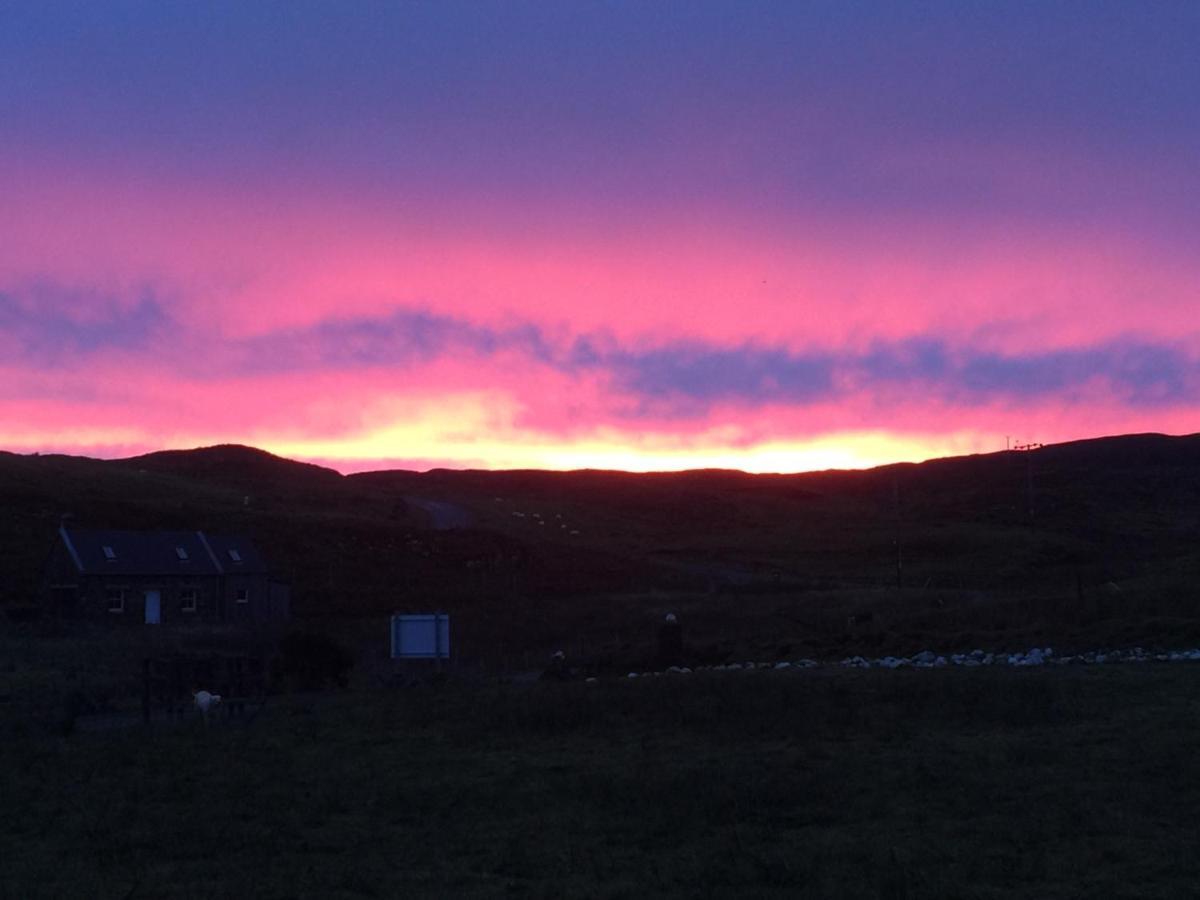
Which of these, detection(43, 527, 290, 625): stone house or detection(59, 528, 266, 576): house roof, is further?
detection(59, 528, 266, 576): house roof

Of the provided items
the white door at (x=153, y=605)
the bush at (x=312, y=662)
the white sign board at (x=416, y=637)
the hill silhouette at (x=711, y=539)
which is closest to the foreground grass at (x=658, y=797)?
the bush at (x=312, y=662)

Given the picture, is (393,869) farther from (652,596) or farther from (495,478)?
(495,478)

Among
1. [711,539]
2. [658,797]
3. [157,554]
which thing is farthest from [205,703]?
[711,539]

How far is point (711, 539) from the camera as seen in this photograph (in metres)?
118

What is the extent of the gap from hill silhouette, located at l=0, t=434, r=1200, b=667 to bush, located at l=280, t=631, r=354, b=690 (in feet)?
32.7

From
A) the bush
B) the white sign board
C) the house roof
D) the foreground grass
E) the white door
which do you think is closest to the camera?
the foreground grass

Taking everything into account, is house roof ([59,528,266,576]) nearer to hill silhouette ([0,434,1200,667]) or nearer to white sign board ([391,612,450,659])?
hill silhouette ([0,434,1200,667])

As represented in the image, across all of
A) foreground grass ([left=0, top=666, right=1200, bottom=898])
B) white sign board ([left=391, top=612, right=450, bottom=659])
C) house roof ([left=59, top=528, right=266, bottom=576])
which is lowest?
foreground grass ([left=0, top=666, right=1200, bottom=898])

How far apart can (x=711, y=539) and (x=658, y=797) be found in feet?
350

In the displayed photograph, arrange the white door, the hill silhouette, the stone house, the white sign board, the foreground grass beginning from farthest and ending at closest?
the white door → the stone house → the hill silhouette → the white sign board → the foreground grass

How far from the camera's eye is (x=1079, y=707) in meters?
16.3

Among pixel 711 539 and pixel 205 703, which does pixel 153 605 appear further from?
pixel 711 539

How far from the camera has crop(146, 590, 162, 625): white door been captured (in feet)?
198

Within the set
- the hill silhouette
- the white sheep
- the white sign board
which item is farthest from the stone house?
the white sheep
